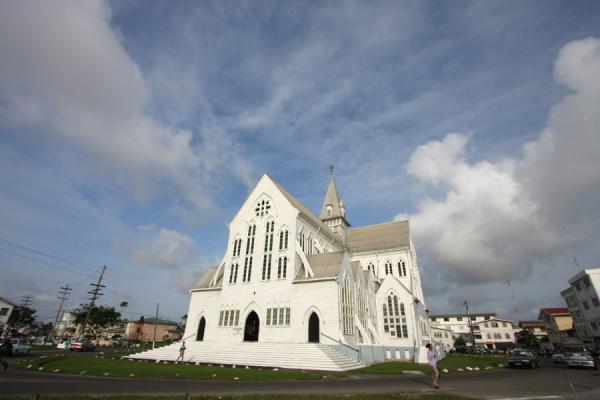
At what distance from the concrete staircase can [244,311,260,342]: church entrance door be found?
3649 millimetres

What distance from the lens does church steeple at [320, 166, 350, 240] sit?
5381 centimetres

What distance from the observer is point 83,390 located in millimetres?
11539

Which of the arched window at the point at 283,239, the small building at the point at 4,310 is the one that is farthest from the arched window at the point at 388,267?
the small building at the point at 4,310

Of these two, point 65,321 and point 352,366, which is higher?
point 65,321

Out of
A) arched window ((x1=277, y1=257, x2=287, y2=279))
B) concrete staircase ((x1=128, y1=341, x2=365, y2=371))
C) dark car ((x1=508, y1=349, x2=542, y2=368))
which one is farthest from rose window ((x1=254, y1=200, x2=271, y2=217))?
dark car ((x1=508, y1=349, x2=542, y2=368))

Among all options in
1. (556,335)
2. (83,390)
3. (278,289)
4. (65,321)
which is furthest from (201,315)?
(65,321)

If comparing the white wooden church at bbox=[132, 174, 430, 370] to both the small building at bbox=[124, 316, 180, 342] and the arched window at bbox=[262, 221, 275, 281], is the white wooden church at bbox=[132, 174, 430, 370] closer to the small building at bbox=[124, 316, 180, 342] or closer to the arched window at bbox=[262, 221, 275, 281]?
the arched window at bbox=[262, 221, 275, 281]

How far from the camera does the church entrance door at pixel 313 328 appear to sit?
2828 centimetres

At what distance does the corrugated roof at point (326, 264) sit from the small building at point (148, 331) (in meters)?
78.7

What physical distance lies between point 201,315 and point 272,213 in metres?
13.7

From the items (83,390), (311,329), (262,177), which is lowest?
(83,390)

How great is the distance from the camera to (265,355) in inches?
977

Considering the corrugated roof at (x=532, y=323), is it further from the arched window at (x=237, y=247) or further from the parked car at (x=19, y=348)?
the parked car at (x=19, y=348)

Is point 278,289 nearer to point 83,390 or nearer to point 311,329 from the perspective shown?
point 311,329
